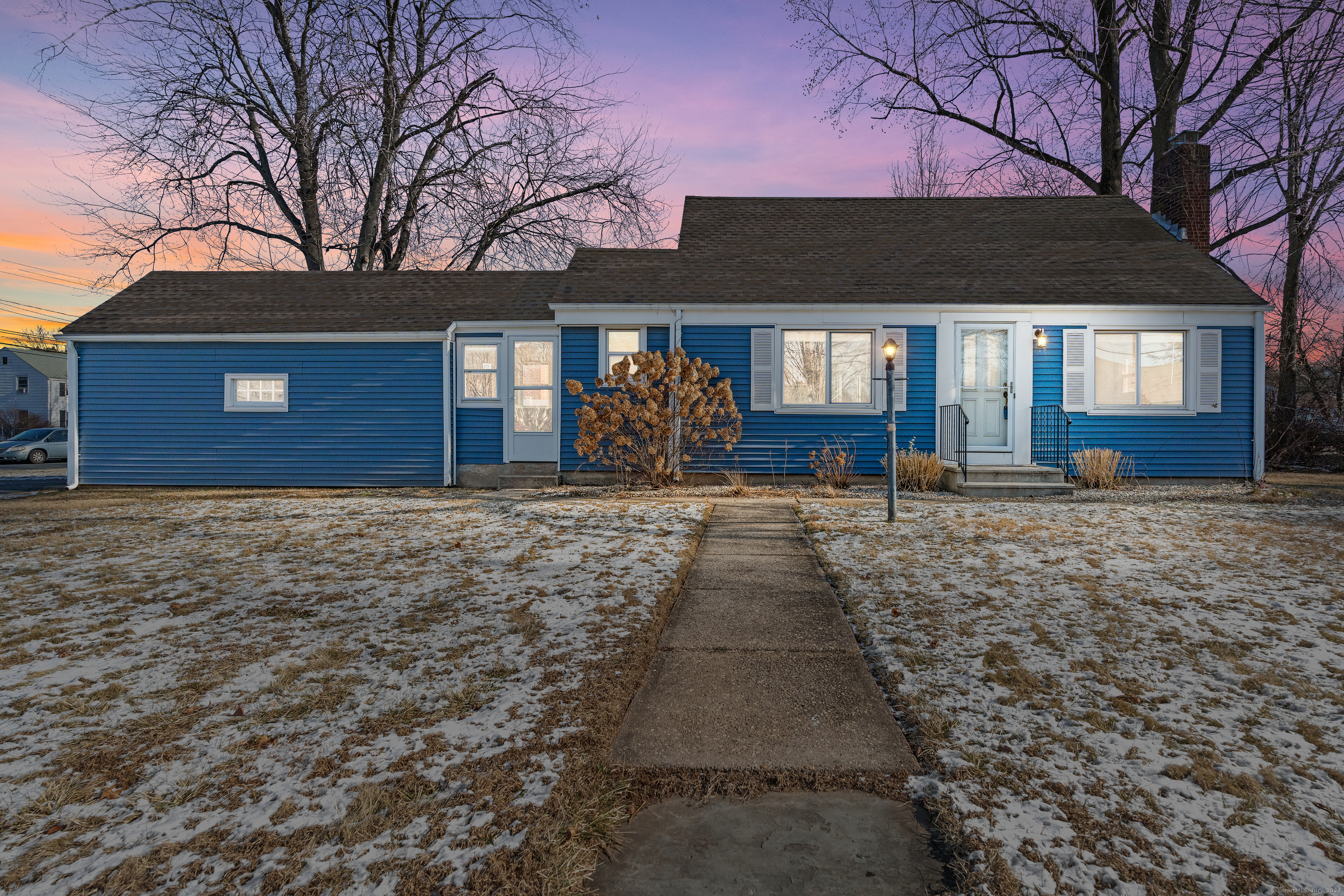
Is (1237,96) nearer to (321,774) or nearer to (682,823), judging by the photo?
(682,823)

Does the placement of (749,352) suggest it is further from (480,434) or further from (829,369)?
(480,434)

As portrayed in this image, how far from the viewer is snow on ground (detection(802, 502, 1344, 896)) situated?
2006mm

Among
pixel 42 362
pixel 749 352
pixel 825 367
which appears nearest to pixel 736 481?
pixel 749 352

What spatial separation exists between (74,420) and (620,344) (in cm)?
1053

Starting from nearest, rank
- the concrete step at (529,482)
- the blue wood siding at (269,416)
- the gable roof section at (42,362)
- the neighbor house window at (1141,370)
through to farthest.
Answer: the neighbor house window at (1141,370) → the concrete step at (529,482) → the blue wood siding at (269,416) → the gable roof section at (42,362)

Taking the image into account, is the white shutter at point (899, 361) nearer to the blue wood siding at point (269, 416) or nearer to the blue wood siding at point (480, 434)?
the blue wood siding at point (480, 434)

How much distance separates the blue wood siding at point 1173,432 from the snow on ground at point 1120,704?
5713mm

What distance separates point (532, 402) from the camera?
1303cm

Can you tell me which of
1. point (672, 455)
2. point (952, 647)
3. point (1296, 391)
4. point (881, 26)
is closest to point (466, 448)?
point (672, 455)

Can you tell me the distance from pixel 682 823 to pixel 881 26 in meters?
22.8

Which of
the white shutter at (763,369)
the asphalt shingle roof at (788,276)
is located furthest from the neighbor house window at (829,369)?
the asphalt shingle roof at (788,276)

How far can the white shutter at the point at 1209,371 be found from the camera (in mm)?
11602

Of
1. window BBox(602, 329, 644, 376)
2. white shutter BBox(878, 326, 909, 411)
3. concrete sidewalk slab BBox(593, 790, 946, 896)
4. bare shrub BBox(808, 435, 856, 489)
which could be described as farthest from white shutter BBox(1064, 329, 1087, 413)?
concrete sidewalk slab BBox(593, 790, 946, 896)

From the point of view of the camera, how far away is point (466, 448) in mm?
12930
